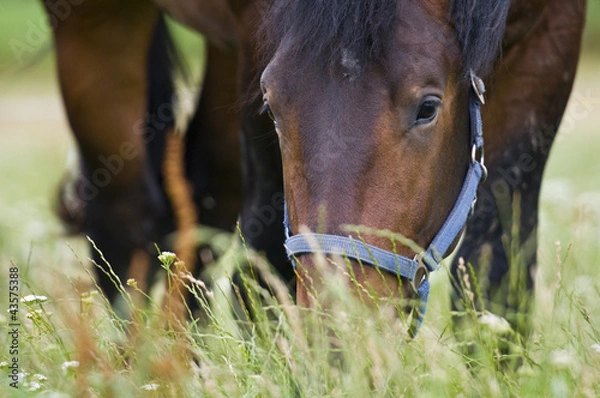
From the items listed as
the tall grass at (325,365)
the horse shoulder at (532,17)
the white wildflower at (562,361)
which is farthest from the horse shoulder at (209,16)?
the white wildflower at (562,361)

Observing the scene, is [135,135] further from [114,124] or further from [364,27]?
[364,27]

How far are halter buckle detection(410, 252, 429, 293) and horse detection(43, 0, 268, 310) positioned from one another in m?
1.90

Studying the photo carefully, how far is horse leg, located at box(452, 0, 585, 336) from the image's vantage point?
9.82 feet

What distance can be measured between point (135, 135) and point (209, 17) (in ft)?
3.30

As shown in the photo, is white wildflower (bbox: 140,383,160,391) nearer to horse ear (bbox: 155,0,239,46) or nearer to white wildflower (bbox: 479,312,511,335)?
white wildflower (bbox: 479,312,511,335)

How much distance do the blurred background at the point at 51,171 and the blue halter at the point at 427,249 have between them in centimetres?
31

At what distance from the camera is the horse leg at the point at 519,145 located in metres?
2.99

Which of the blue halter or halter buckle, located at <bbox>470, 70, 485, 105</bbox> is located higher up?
halter buckle, located at <bbox>470, 70, 485, 105</bbox>

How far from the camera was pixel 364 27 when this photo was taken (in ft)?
7.47

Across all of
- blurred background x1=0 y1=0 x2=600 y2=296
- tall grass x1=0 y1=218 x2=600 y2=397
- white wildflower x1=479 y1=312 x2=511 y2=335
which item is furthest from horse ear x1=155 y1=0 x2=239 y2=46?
white wildflower x1=479 y1=312 x2=511 y2=335

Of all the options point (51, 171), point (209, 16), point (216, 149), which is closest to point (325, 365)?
point (209, 16)

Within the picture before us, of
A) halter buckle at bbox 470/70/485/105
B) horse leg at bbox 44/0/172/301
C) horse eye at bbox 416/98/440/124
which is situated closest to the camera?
horse eye at bbox 416/98/440/124

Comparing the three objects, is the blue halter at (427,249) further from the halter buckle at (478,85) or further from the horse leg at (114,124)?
the horse leg at (114,124)

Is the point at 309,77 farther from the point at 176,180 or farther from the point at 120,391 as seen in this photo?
the point at 176,180
